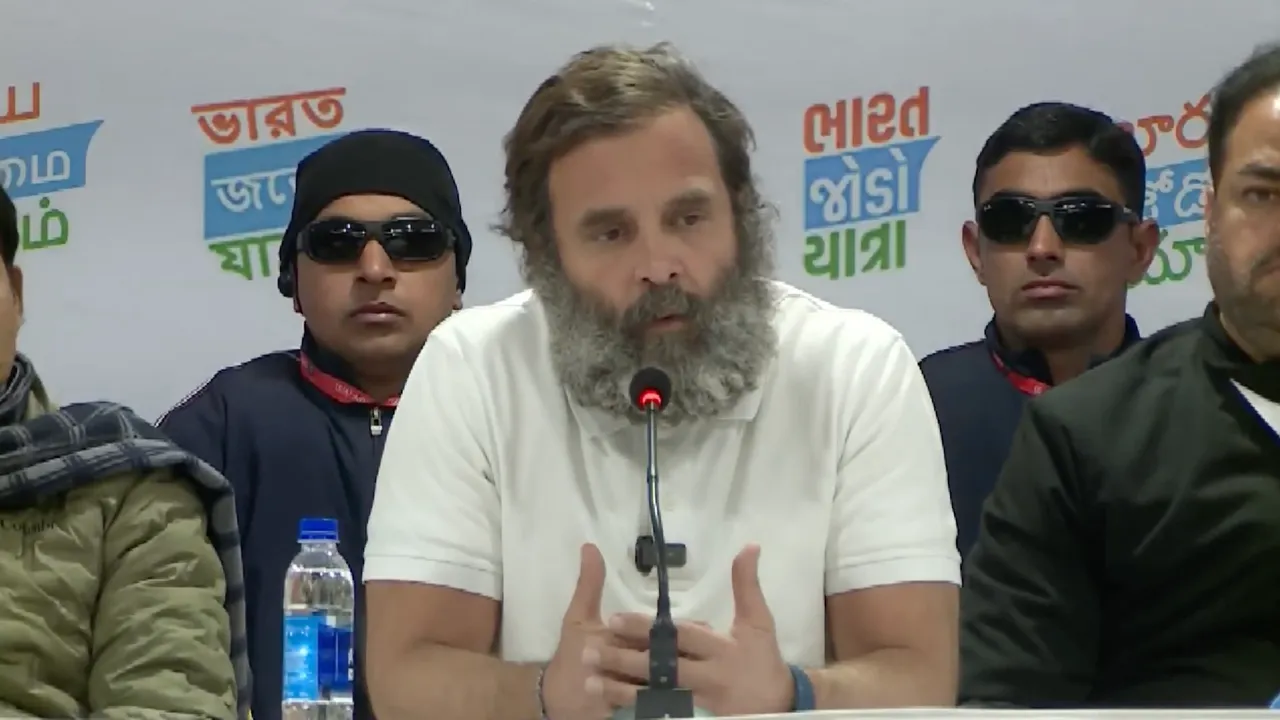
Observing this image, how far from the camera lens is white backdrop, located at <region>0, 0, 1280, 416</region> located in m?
3.10

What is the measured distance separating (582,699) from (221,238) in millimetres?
1662

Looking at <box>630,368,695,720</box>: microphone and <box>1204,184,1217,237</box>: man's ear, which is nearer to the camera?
<box>630,368,695,720</box>: microphone

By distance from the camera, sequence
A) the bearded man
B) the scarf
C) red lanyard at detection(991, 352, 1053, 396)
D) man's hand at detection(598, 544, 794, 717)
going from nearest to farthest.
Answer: man's hand at detection(598, 544, 794, 717) → the bearded man → the scarf → red lanyard at detection(991, 352, 1053, 396)

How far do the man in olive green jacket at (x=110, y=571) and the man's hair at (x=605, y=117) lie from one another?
0.54 meters

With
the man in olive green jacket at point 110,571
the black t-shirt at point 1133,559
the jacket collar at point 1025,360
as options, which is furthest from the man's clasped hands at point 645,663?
the jacket collar at point 1025,360

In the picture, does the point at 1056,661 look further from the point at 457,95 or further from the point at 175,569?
the point at 457,95

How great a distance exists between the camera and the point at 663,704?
1506 mm

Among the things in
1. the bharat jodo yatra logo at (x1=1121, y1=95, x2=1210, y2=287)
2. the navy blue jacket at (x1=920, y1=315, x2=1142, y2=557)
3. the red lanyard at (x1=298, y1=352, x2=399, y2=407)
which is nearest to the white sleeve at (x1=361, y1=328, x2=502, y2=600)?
the red lanyard at (x1=298, y1=352, x2=399, y2=407)

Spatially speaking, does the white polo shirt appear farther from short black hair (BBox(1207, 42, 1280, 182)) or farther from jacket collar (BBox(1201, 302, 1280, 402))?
short black hair (BBox(1207, 42, 1280, 182))

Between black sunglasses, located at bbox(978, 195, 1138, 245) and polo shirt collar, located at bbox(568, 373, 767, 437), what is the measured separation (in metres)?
0.89

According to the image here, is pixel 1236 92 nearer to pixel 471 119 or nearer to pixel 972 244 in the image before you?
pixel 972 244

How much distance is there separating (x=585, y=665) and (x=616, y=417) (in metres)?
0.39

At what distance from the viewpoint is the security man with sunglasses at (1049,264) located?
2.75 m

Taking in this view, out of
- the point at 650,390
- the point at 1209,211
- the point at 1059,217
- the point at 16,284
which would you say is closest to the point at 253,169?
the point at 16,284
